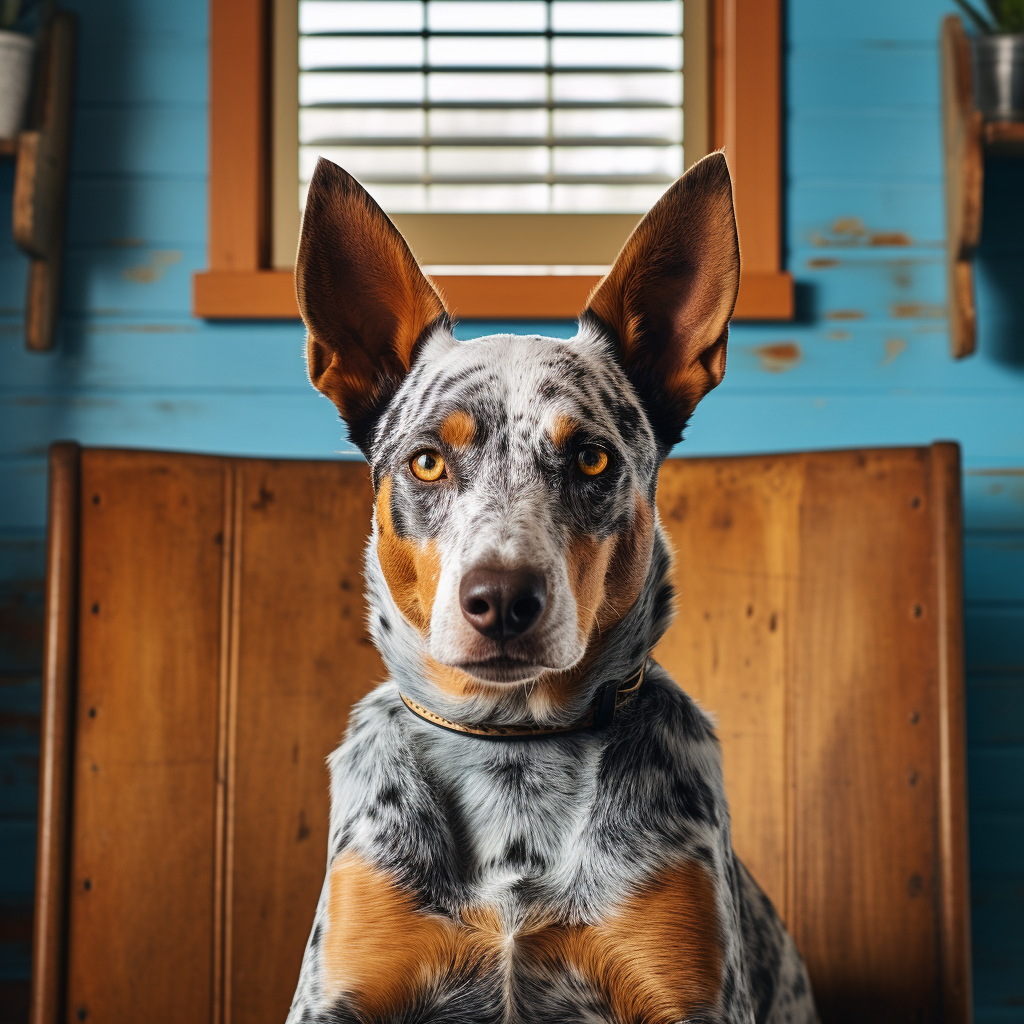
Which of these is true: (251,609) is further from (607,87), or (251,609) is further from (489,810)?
(607,87)

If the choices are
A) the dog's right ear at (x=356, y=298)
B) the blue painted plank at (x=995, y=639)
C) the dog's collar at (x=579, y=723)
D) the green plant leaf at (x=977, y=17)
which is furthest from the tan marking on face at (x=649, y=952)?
the green plant leaf at (x=977, y=17)

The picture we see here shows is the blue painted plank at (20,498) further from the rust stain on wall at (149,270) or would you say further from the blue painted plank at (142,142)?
the blue painted plank at (142,142)

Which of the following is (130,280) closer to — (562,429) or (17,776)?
(17,776)

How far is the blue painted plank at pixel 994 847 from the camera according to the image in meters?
1.79

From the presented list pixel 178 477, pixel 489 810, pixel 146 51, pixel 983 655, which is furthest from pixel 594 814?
pixel 146 51

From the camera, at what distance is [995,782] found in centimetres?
180

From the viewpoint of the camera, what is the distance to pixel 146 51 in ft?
5.94

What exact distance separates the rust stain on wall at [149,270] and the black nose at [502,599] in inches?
54.3

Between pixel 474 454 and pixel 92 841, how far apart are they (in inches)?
42.3

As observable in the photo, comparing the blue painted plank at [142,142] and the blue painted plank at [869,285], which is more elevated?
the blue painted plank at [142,142]

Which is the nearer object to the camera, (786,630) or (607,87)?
(786,630)

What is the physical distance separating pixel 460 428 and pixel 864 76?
4.81ft

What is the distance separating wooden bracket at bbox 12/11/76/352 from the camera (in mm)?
1658

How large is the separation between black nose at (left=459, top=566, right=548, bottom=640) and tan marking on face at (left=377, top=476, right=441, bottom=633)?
106 mm
